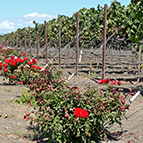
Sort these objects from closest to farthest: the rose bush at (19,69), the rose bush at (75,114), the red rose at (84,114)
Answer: the red rose at (84,114) < the rose bush at (75,114) < the rose bush at (19,69)

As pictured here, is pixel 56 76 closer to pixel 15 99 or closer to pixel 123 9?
pixel 15 99

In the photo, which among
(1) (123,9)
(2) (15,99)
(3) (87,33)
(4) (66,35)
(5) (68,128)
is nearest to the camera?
(5) (68,128)

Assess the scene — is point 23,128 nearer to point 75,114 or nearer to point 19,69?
point 75,114

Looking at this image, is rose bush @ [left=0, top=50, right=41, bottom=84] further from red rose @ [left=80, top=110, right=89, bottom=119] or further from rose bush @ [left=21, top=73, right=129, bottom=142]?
red rose @ [left=80, top=110, right=89, bottom=119]

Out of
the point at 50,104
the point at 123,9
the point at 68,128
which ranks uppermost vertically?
the point at 123,9

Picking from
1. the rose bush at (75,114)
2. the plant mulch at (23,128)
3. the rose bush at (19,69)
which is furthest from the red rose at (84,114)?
the rose bush at (19,69)

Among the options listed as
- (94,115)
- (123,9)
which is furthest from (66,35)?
(94,115)

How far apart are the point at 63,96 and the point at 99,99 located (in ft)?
1.87

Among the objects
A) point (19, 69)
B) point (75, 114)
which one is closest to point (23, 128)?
point (75, 114)

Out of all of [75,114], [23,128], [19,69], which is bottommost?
[23,128]

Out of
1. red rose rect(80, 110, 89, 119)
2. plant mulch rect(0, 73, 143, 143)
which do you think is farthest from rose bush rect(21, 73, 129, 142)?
plant mulch rect(0, 73, 143, 143)

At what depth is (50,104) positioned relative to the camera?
3.57 metres

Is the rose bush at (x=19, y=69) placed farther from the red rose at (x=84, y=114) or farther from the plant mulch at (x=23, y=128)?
the red rose at (x=84, y=114)

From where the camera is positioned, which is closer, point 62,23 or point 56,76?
point 56,76
